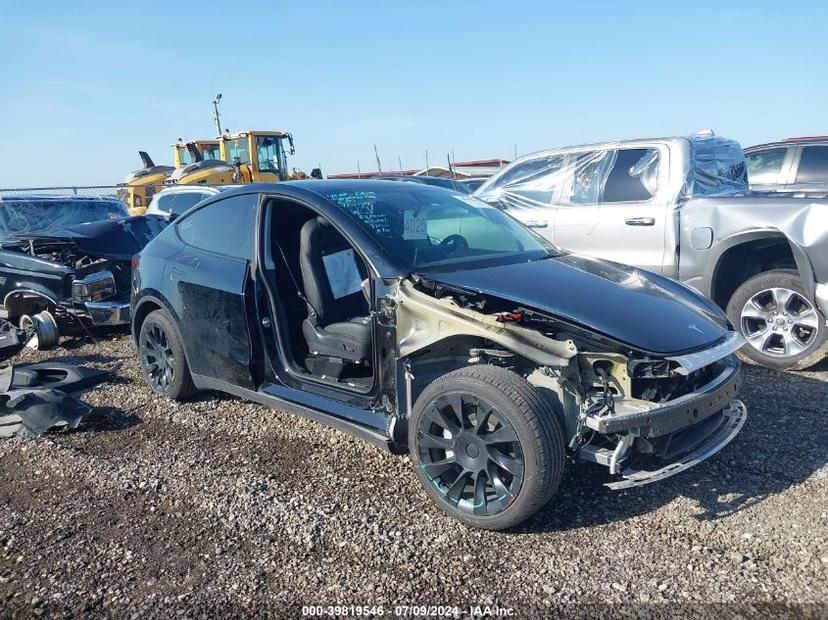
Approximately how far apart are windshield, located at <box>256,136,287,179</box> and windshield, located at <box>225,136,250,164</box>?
0.37 metres

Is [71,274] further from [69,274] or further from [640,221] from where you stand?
[640,221]

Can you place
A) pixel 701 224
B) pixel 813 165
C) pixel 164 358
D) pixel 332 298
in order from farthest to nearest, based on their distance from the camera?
1. pixel 813 165
2. pixel 701 224
3. pixel 164 358
4. pixel 332 298

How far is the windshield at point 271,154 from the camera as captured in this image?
20.4 meters

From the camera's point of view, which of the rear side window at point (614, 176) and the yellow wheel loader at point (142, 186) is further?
the yellow wheel loader at point (142, 186)

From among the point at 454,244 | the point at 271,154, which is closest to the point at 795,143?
the point at 454,244

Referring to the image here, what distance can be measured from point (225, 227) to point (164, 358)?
1.22m

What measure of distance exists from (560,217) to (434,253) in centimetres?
313

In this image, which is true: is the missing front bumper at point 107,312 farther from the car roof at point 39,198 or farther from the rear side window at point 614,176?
the rear side window at point 614,176

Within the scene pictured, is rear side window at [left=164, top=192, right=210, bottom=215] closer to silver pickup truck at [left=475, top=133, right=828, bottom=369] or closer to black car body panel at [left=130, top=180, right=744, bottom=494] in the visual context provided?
silver pickup truck at [left=475, top=133, right=828, bottom=369]

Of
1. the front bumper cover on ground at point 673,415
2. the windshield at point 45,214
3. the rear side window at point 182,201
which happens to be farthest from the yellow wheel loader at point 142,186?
the front bumper cover on ground at point 673,415

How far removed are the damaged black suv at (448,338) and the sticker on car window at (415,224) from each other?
0.01m

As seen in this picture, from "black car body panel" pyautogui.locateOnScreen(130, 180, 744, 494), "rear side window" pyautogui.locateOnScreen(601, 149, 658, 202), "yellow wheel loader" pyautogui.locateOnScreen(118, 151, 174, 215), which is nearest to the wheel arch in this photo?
"rear side window" pyautogui.locateOnScreen(601, 149, 658, 202)

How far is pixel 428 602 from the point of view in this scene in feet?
8.87

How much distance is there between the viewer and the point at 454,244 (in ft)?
13.3
